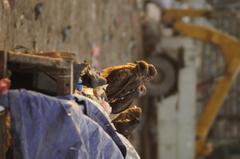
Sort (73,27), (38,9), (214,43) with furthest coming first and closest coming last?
(214,43) → (73,27) → (38,9)

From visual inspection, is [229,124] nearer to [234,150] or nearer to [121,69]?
[234,150]

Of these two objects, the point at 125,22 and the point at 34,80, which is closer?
the point at 34,80

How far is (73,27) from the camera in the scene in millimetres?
6211

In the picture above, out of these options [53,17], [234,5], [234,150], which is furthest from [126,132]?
[234,150]

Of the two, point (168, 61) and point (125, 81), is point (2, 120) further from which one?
point (168, 61)

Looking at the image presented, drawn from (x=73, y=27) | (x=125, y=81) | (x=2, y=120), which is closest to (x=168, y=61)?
(x=73, y=27)

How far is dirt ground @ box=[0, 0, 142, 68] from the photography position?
13.6 ft

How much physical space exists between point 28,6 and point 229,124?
13.9 m

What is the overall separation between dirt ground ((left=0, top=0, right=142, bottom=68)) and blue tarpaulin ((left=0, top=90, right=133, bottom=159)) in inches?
51.3

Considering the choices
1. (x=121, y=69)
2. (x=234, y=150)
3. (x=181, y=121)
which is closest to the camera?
(x=121, y=69)

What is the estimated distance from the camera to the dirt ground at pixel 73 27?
4.16 meters

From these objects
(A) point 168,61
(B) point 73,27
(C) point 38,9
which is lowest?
(A) point 168,61

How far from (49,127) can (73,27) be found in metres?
3.76

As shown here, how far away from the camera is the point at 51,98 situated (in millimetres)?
2535
